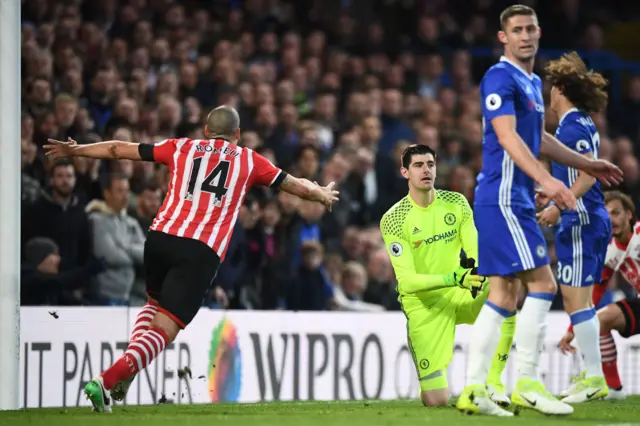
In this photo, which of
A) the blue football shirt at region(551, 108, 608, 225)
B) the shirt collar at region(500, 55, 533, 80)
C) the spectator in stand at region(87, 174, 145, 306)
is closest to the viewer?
the shirt collar at region(500, 55, 533, 80)

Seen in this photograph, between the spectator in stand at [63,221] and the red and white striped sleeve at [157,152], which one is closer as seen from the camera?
the red and white striped sleeve at [157,152]

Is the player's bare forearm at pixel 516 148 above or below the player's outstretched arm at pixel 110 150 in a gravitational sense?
below

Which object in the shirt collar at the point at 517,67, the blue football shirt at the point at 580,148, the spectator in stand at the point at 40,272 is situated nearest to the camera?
the shirt collar at the point at 517,67

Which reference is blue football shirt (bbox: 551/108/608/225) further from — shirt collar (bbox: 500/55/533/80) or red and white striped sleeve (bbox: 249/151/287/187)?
red and white striped sleeve (bbox: 249/151/287/187)

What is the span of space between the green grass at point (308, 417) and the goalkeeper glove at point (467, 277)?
0.76m

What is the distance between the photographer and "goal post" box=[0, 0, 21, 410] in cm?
803

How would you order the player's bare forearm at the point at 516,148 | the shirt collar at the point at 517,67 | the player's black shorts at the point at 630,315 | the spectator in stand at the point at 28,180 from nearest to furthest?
the player's bare forearm at the point at 516,148, the shirt collar at the point at 517,67, the player's black shorts at the point at 630,315, the spectator in stand at the point at 28,180

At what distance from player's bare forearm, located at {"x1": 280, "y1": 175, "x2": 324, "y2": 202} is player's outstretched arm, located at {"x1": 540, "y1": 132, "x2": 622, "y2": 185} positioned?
1460 mm

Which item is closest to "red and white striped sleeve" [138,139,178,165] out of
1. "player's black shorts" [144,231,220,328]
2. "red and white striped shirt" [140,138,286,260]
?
"red and white striped shirt" [140,138,286,260]

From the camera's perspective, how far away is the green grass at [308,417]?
6379 millimetres

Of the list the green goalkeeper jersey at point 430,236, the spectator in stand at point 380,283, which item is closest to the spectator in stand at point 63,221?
the green goalkeeper jersey at point 430,236

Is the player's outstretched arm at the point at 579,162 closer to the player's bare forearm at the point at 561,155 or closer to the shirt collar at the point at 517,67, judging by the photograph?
the player's bare forearm at the point at 561,155

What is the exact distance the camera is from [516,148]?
6.37 metres

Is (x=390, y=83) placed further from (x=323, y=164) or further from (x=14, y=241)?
(x=14, y=241)
